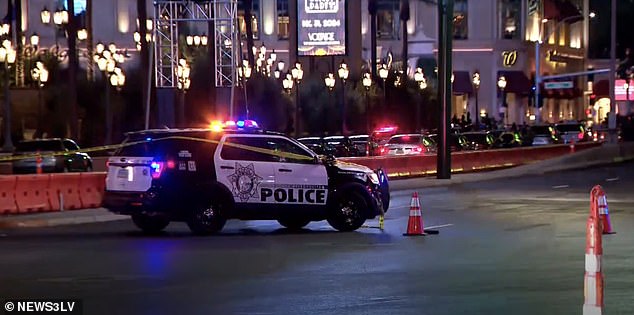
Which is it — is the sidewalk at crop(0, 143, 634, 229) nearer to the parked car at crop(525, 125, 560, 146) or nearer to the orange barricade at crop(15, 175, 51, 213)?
the orange barricade at crop(15, 175, 51, 213)

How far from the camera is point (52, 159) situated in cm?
3544

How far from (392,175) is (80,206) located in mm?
15543

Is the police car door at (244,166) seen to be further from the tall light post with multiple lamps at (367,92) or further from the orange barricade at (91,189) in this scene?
the tall light post with multiple lamps at (367,92)

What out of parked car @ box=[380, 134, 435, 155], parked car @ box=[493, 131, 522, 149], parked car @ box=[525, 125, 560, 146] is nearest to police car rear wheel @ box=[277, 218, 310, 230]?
parked car @ box=[380, 134, 435, 155]

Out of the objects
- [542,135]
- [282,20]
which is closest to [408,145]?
[542,135]

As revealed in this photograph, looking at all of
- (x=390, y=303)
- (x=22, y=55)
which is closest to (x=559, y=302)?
(x=390, y=303)

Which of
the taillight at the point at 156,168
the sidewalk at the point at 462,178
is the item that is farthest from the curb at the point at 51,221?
the taillight at the point at 156,168

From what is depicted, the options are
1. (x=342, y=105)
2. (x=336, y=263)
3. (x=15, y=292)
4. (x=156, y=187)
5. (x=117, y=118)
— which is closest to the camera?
(x=15, y=292)

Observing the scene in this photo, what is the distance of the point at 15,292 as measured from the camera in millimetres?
11531

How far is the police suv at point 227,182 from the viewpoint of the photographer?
17.7 m

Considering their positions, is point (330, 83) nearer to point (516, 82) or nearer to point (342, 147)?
point (342, 147)

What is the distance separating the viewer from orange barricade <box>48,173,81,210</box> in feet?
75.0

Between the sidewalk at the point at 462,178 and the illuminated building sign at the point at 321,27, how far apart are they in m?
13.1

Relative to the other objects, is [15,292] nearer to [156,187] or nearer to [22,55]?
[156,187]
